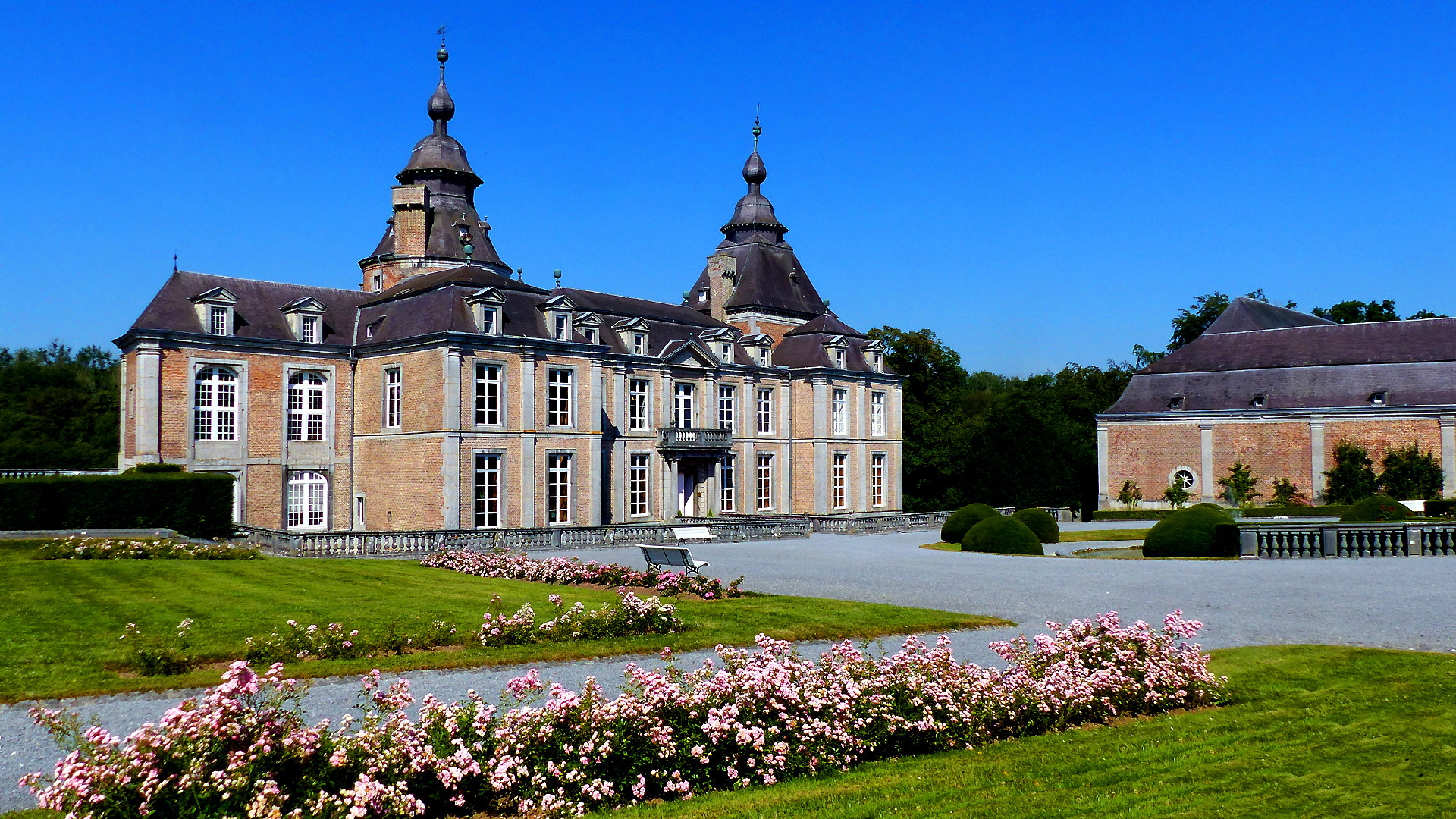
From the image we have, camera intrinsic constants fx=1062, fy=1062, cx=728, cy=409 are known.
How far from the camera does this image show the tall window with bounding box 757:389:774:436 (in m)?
45.2

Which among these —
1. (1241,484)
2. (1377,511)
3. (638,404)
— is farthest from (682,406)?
(1241,484)

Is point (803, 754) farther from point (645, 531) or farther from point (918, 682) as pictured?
point (645, 531)

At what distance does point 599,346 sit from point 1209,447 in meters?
29.5

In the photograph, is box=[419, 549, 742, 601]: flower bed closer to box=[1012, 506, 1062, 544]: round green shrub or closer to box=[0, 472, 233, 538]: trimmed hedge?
box=[0, 472, 233, 538]: trimmed hedge

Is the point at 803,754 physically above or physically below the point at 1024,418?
below

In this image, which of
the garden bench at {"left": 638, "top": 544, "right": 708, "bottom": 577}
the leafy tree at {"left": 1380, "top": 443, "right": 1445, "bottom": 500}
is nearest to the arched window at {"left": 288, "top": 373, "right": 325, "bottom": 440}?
the garden bench at {"left": 638, "top": 544, "right": 708, "bottom": 577}

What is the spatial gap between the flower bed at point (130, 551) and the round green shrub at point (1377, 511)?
3143 centimetres

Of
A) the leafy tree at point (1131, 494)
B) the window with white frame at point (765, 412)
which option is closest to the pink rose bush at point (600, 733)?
the window with white frame at point (765, 412)

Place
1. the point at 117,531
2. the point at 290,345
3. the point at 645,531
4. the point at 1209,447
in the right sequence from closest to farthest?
the point at 117,531 → the point at 645,531 → the point at 290,345 → the point at 1209,447

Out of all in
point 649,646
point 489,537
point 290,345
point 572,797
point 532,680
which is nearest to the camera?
point 572,797

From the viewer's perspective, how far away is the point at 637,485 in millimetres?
39594

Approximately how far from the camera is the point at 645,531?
1195 inches

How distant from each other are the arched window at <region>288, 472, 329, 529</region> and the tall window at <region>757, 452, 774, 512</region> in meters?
17.5

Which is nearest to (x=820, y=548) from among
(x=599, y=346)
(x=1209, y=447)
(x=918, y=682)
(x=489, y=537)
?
(x=489, y=537)
